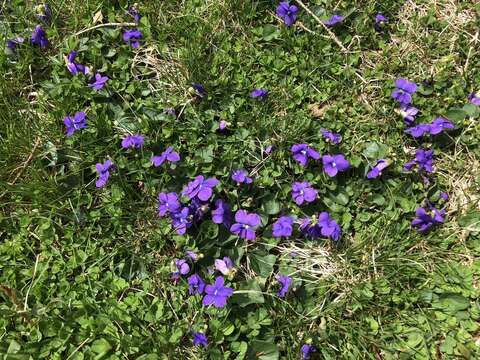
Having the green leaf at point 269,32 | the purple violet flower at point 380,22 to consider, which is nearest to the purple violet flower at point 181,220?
the green leaf at point 269,32

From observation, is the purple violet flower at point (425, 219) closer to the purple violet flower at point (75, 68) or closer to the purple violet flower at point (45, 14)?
the purple violet flower at point (75, 68)

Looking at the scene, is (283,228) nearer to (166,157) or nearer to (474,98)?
(166,157)

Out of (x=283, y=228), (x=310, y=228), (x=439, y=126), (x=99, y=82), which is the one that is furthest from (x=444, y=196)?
(x=99, y=82)

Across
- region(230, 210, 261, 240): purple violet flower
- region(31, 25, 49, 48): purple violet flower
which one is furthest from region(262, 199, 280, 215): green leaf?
region(31, 25, 49, 48): purple violet flower

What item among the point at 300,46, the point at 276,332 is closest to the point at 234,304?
the point at 276,332

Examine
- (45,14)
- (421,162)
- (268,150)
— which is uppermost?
(45,14)

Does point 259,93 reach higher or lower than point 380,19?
lower

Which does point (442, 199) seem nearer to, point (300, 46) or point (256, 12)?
point (300, 46)
